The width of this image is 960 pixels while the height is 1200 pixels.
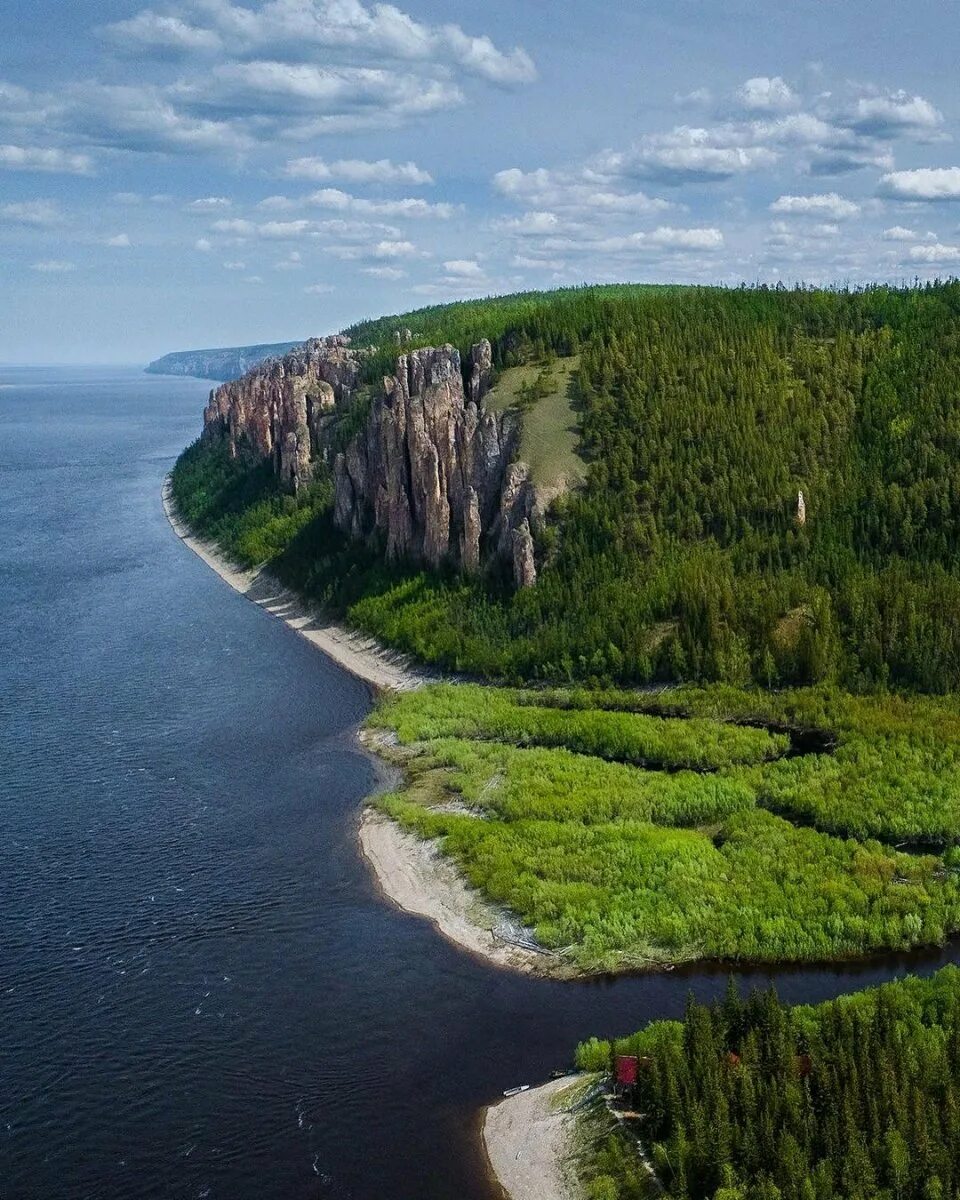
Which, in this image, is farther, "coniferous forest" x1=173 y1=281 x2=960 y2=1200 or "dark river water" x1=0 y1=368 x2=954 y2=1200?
"dark river water" x1=0 y1=368 x2=954 y2=1200

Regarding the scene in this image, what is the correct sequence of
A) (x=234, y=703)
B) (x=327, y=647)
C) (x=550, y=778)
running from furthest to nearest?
(x=327, y=647) → (x=234, y=703) → (x=550, y=778)

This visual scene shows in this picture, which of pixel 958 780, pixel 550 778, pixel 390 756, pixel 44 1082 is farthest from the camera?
pixel 390 756

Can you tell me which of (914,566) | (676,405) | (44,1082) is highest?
(676,405)

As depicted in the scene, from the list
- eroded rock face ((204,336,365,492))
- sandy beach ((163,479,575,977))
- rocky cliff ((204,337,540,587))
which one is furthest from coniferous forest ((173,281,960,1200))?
eroded rock face ((204,336,365,492))

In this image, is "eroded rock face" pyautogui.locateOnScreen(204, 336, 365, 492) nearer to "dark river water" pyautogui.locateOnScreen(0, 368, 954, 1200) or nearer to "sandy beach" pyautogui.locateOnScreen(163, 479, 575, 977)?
"sandy beach" pyautogui.locateOnScreen(163, 479, 575, 977)

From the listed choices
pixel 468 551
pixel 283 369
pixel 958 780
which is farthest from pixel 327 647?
pixel 283 369

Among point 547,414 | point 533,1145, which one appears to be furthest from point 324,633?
point 533,1145

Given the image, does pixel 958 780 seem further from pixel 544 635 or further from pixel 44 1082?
pixel 44 1082

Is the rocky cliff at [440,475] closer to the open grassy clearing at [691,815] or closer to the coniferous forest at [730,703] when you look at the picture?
the coniferous forest at [730,703]
